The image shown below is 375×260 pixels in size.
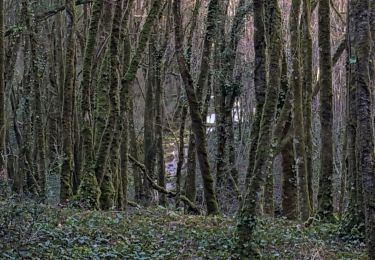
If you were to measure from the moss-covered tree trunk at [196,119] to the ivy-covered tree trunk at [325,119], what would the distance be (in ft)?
8.80

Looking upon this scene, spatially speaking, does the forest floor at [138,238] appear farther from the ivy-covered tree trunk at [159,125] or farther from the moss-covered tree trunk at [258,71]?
the ivy-covered tree trunk at [159,125]

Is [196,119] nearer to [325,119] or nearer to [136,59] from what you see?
[136,59]

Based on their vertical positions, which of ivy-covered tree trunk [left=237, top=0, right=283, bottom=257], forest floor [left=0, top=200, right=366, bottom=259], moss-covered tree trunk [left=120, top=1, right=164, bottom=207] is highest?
moss-covered tree trunk [left=120, top=1, right=164, bottom=207]

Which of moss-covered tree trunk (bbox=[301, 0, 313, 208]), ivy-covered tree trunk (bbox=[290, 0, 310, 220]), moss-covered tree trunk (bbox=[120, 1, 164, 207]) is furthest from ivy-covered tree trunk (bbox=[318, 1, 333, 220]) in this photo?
moss-covered tree trunk (bbox=[120, 1, 164, 207])

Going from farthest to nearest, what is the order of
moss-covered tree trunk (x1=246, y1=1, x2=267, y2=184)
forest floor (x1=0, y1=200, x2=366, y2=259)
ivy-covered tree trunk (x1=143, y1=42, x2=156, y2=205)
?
1. ivy-covered tree trunk (x1=143, y1=42, x2=156, y2=205)
2. moss-covered tree trunk (x1=246, y1=1, x2=267, y2=184)
3. forest floor (x1=0, y1=200, x2=366, y2=259)

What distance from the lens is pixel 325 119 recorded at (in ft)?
42.1

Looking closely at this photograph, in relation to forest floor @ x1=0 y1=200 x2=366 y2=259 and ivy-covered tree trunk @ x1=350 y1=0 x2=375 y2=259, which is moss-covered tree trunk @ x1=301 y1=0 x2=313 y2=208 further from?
ivy-covered tree trunk @ x1=350 y1=0 x2=375 y2=259

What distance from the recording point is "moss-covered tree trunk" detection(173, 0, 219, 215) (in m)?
13.1

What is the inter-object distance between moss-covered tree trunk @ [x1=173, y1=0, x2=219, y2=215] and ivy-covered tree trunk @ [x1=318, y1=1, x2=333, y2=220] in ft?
8.80

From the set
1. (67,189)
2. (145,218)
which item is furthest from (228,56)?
(145,218)

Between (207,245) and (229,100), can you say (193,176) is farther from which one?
(207,245)

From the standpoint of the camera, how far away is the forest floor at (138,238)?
7805 mm

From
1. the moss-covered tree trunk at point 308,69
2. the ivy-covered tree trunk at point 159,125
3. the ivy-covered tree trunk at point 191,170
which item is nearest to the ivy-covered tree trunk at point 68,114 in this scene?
the ivy-covered tree trunk at point 191,170

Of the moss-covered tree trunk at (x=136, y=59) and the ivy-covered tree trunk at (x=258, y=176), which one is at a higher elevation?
the moss-covered tree trunk at (x=136, y=59)
